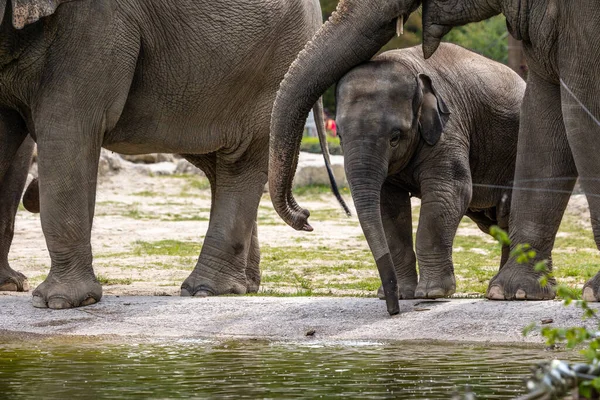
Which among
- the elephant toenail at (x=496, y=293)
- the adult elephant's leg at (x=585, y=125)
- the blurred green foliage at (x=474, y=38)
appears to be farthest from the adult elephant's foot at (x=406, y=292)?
the blurred green foliage at (x=474, y=38)

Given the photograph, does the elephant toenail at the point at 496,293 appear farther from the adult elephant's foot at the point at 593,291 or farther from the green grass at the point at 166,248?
the green grass at the point at 166,248

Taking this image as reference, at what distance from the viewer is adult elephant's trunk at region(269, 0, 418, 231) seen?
8.17 metres

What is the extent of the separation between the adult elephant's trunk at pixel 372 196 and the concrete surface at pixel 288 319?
0.71 ft

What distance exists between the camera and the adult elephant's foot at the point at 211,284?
1038cm

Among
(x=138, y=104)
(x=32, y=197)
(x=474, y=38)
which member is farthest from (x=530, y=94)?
(x=474, y=38)

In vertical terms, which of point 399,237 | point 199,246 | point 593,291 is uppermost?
point 399,237

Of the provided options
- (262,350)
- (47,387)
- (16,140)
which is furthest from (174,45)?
(47,387)

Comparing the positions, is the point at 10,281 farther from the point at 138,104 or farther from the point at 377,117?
the point at 377,117

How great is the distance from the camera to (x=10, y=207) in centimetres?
1091

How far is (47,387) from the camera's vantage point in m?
6.84

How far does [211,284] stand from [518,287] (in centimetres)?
254

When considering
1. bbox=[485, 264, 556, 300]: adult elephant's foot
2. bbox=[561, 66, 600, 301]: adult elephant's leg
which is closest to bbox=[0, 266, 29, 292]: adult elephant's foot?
bbox=[485, 264, 556, 300]: adult elephant's foot

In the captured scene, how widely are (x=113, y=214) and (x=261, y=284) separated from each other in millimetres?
6401

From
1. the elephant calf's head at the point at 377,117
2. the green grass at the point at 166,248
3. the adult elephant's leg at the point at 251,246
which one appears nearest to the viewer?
the elephant calf's head at the point at 377,117
